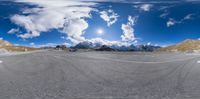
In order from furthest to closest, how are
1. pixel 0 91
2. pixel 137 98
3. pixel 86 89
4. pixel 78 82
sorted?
1. pixel 78 82
2. pixel 86 89
3. pixel 0 91
4. pixel 137 98

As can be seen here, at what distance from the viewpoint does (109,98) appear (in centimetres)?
1148

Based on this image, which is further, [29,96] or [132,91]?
[132,91]

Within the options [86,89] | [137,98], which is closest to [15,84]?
[86,89]

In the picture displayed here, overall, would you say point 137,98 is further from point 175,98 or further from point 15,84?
point 15,84

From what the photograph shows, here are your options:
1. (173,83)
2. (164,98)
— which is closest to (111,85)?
(173,83)

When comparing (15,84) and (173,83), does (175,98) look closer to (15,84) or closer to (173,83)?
(173,83)

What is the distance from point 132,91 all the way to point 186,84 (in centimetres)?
319

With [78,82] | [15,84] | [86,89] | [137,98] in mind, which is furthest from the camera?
[78,82]

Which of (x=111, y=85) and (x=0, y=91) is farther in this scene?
(x=111, y=85)

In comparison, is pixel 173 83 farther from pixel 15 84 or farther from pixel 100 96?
pixel 15 84

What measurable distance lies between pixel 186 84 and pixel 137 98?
4.52 metres

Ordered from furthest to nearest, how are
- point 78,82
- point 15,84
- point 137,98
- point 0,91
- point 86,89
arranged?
point 78,82
point 15,84
point 86,89
point 0,91
point 137,98

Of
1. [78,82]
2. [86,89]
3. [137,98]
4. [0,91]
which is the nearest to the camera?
[137,98]

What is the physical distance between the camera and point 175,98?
1152 cm
